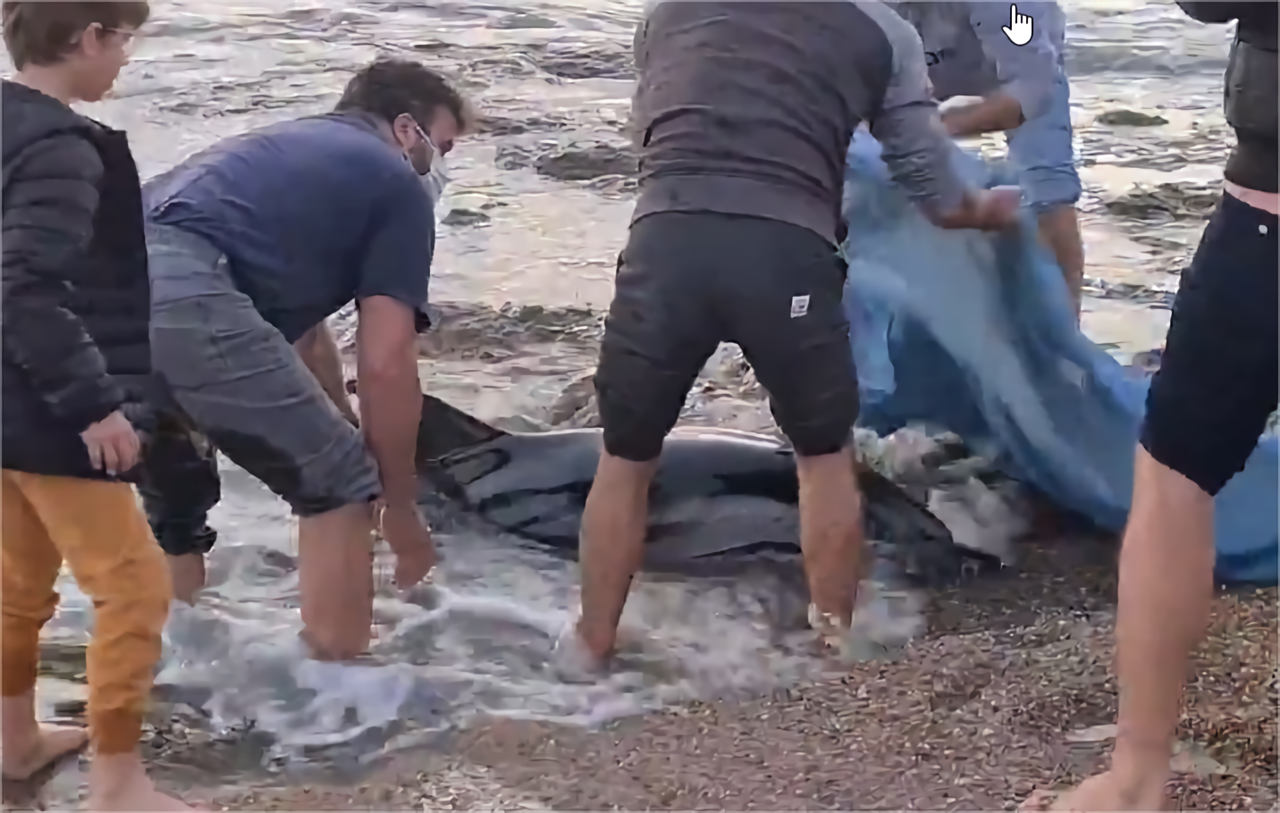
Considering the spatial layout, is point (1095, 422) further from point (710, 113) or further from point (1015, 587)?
point (710, 113)

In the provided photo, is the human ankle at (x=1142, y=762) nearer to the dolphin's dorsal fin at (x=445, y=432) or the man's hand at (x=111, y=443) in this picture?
the man's hand at (x=111, y=443)

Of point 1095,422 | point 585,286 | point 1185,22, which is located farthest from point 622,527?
point 1185,22

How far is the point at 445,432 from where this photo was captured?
2277 mm

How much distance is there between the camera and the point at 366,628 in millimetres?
1819

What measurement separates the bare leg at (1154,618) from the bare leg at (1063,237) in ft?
4.02

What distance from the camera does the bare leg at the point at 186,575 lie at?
1938 mm

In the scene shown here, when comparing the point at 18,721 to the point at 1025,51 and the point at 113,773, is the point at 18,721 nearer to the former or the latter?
the point at 113,773

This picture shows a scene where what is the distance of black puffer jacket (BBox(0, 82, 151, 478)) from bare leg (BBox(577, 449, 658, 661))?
2.15 ft

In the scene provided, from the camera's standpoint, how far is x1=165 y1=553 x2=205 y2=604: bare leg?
6.36 feet

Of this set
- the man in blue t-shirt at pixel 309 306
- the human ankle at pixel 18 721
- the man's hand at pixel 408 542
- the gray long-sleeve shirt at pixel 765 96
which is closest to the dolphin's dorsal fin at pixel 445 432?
the man's hand at pixel 408 542

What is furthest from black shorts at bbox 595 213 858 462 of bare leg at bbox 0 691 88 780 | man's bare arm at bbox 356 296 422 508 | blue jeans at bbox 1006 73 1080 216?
blue jeans at bbox 1006 73 1080 216

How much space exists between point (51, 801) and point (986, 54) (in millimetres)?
1859

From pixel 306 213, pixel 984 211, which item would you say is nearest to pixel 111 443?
pixel 306 213

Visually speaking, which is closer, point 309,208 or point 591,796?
point 591,796
